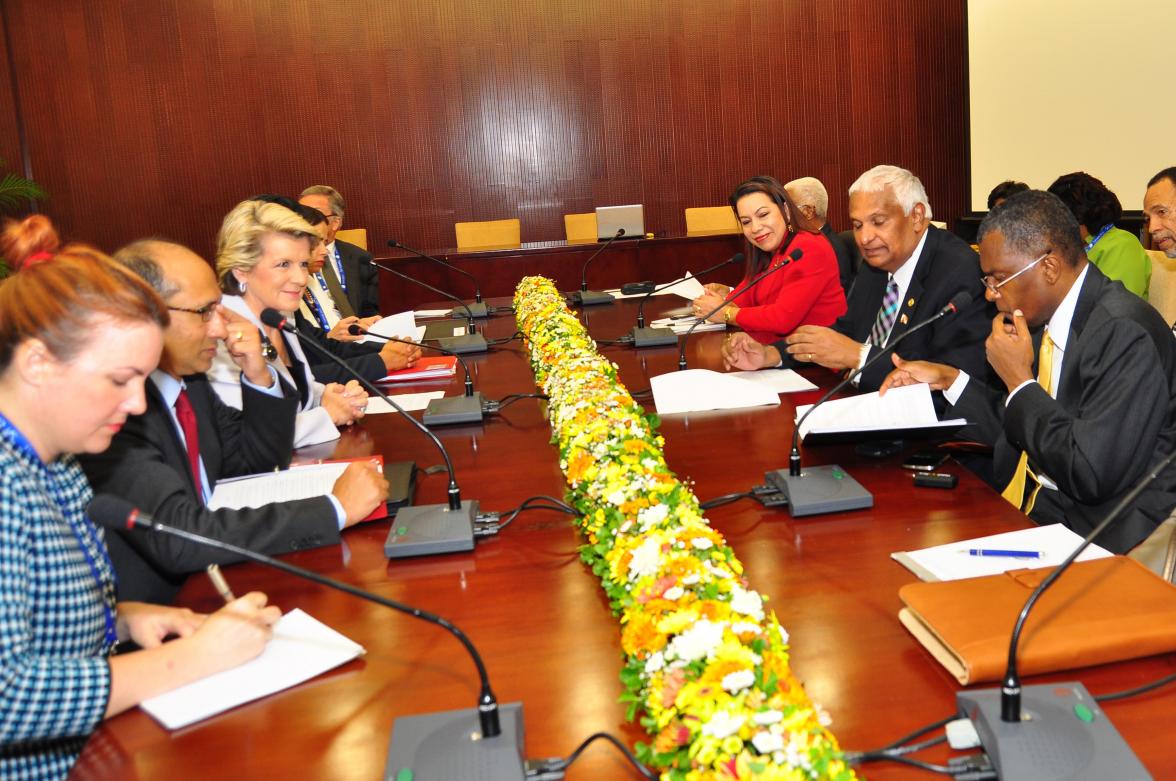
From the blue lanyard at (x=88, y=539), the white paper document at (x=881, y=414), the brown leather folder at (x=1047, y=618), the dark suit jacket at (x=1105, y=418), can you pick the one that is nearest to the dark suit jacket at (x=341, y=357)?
the white paper document at (x=881, y=414)

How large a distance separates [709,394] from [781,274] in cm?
131

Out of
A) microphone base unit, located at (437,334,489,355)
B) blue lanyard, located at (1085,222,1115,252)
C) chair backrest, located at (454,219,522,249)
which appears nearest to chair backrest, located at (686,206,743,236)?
chair backrest, located at (454,219,522,249)

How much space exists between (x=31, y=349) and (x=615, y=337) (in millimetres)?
2830

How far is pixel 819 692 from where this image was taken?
4.10 ft

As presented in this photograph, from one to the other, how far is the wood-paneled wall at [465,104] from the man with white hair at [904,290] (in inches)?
237

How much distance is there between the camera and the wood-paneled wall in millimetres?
8422

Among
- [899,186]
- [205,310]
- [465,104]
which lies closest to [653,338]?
[899,186]

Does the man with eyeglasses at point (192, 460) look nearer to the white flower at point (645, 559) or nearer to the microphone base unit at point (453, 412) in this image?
the microphone base unit at point (453, 412)

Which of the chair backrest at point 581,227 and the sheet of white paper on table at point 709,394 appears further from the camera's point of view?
the chair backrest at point 581,227

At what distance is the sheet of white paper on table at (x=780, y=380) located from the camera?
2.90m

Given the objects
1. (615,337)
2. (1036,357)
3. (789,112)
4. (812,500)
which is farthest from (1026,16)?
(812,500)

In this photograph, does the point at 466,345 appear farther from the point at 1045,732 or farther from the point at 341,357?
the point at 1045,732

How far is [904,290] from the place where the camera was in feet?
10.1

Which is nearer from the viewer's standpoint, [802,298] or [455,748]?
[455,748]
